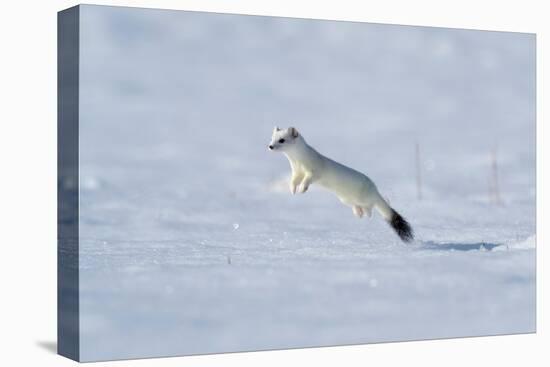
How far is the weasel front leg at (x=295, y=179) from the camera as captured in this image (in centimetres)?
959

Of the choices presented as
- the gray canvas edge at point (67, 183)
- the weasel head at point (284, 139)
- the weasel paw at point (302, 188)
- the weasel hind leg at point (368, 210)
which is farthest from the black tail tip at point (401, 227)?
the gray canvas edge at point (67, 183)

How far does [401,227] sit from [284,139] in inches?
49.6

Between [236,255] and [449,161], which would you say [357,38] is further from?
[236,255]

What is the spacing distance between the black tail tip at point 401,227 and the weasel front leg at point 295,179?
86 cm

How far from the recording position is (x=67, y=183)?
348 inches

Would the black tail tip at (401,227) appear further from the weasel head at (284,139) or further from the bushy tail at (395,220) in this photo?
the weasel head at (284,139)

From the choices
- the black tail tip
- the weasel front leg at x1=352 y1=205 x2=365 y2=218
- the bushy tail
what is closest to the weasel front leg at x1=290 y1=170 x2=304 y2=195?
the weasel front leg at x1=352 y1=205 x2=365 y2=218

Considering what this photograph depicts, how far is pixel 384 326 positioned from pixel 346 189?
112 cm

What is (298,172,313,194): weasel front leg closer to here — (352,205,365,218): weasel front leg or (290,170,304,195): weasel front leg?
(290,170,304,195): weasel front leg

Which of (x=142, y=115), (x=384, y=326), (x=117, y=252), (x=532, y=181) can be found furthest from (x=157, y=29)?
(x=532, y=181)

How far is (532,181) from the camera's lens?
1052cm

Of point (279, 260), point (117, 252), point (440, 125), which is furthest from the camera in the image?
point (440, 125)

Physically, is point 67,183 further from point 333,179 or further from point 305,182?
point 333,179

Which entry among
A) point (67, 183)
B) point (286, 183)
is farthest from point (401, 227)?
point (67, 183)
